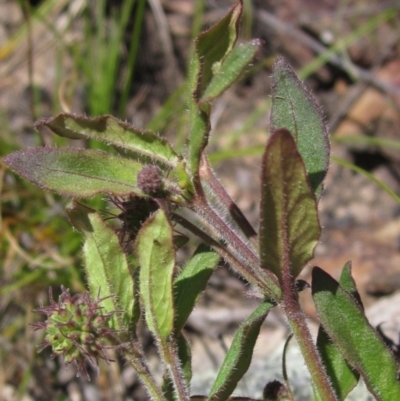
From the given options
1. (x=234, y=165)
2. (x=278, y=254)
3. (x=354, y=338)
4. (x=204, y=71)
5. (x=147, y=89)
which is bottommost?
(x=354, y=338)

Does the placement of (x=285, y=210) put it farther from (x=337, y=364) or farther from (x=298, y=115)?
(x=337, y=364)

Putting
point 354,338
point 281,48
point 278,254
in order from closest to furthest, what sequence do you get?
point 278,254
point 354,338
point 281,48

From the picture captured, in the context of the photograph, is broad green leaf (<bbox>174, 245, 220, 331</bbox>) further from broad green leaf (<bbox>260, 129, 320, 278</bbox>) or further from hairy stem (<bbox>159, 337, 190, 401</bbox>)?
broad green leaf (<bbox>260, 129, 320, 278</bbox>)

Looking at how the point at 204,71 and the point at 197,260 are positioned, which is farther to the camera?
the point at 197,260

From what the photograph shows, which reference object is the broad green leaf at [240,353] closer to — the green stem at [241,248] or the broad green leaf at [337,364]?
the green stem at [241,248]

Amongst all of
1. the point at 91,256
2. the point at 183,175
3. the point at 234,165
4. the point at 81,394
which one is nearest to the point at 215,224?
the point at 183,175

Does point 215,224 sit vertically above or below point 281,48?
below

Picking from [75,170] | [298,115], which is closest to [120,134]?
[75,170]

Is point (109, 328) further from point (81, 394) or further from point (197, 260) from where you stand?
point (81, 394)
